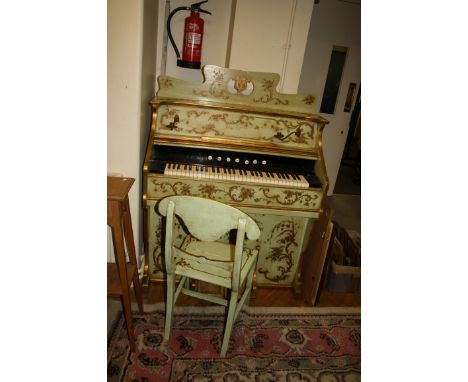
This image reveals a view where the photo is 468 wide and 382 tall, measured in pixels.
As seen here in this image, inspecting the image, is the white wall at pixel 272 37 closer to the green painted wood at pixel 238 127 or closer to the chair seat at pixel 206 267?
the green painted wood at pixel 238 127

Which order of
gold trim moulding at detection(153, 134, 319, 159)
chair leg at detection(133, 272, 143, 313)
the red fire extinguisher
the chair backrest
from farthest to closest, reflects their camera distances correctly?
the red fire extinguisher, gold trim moulding at detection(153, 134, 319, 159), chair leg at detection(133, 272, 143, 313), the chair backrest

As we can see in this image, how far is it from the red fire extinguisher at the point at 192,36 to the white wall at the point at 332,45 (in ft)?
5.99

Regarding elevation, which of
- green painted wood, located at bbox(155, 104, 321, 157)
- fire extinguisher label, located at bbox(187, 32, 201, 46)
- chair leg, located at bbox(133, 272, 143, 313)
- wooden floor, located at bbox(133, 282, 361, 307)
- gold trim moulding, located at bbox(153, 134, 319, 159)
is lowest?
wooden floor, located at bbox(133, 282, 361, 307)

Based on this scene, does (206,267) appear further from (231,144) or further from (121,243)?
(231,144)

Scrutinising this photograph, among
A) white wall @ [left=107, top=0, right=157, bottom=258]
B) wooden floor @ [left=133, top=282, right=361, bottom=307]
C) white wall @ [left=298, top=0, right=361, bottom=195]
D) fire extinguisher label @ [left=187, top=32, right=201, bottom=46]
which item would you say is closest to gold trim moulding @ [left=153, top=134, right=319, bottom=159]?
white wall @ [left=107, top=0, right=157, bottom=258]

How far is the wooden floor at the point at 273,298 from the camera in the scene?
2.25 metres

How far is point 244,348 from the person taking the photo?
6.22 ft

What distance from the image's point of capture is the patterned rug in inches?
67.4

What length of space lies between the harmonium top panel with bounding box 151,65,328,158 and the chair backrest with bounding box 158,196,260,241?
720mm

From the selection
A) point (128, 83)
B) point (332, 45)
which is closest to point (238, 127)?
point (128, 83)

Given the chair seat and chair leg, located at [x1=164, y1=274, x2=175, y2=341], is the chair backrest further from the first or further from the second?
chair leg, located at [x1=164, y1=274, x2=175, y2=341]
